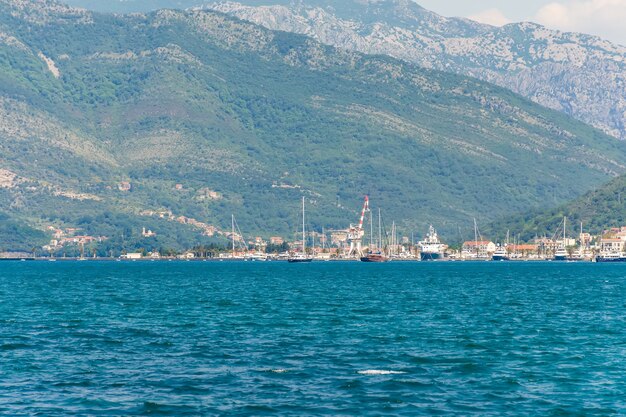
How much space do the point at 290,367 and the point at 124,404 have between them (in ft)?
46.2

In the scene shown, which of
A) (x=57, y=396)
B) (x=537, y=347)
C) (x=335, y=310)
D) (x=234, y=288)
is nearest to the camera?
(x=57, y=396)

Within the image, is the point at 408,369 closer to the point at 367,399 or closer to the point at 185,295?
the point at 367,399

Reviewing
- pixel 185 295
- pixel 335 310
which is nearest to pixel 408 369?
pixel 335 310

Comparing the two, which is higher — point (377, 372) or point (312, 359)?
point (312, 359)

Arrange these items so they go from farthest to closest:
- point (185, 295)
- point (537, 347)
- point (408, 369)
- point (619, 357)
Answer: point (185, 295) → point (537, 347) → point (619, 357) → point (408, 369)

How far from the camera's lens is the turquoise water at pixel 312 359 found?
206 feet

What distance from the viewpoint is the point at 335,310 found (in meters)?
124

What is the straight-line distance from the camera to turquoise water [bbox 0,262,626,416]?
62719mm

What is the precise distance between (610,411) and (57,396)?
91.7 feet

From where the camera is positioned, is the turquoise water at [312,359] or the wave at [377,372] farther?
the wave at [377,372]

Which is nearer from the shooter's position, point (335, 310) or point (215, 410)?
point (215, 410)

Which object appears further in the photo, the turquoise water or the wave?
the wave

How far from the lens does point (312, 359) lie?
255ft

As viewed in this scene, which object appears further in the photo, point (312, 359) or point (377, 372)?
point (312, 359)
